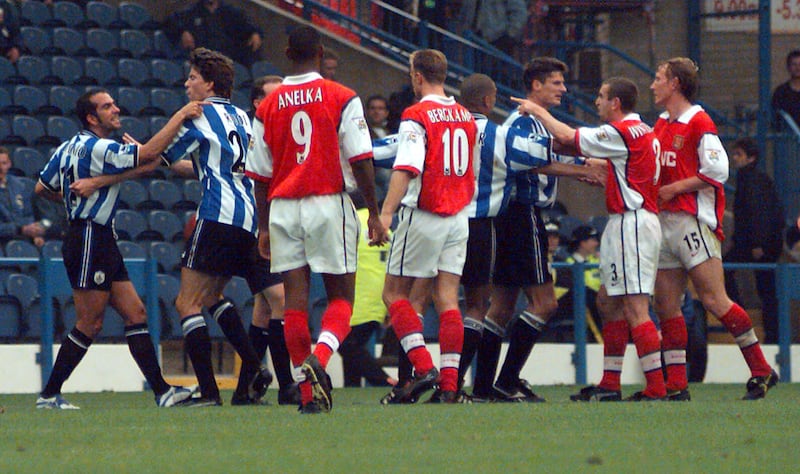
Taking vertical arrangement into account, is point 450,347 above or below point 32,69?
below

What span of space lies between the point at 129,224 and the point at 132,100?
2.11 metres

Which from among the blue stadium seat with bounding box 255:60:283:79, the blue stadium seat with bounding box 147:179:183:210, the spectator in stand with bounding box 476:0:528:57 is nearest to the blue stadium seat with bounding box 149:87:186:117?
the blue stadium seat with bounding box 255:60:283:79

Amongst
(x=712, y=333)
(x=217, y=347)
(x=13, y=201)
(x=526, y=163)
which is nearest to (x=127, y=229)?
(x=13, y=201)

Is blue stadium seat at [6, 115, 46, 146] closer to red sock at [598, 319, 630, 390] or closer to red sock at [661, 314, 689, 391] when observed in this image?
red sock at [598, 319, 630, 390]

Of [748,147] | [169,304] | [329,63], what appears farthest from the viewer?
[329,63]

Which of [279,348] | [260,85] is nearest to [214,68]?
[260,85]

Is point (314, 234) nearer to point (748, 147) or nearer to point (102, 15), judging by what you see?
point (748, 147)

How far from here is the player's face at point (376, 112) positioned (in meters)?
15.8

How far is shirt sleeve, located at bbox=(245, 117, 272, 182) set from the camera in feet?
27.0

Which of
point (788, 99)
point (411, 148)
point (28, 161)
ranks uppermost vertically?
point (788, 99)

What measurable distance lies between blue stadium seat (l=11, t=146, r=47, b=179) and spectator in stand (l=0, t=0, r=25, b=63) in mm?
1629

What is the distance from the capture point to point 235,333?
364 inches

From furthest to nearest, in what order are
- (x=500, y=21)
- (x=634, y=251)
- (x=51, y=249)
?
Result: 1. (x=500, y=21)
2. (x=51, y=249)
3. (x=634, y=251)

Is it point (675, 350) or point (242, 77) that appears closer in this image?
point (675, 350)
